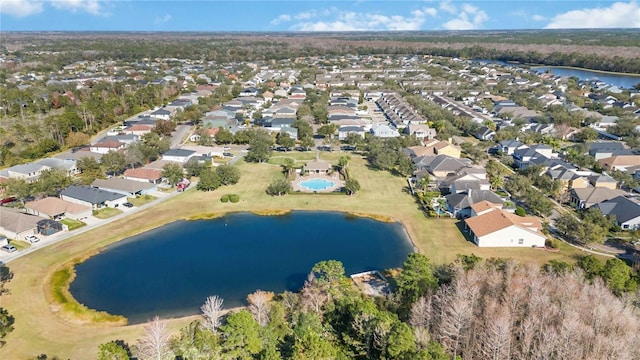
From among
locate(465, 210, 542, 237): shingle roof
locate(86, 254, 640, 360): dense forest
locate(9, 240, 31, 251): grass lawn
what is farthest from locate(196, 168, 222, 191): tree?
locate(465, 210, 542, 237): shingle roof

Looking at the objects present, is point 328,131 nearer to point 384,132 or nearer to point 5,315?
point 384,132

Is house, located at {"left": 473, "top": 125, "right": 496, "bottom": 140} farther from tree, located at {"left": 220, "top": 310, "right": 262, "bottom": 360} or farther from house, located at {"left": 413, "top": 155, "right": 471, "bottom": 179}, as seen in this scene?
tree, located at {"left": 220, "top": 310, "right": 262, "bottom": 360}

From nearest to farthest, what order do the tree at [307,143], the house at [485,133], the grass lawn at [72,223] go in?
the grass lawn at [72,223] < the tree at [307,143] < the house at [485,133]

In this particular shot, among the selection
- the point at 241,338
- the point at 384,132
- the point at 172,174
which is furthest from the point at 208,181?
the point at 384,132

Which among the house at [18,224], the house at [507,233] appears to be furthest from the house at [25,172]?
the house at [507,233]

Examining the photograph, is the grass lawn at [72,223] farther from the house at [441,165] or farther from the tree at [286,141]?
the house at [441,165]

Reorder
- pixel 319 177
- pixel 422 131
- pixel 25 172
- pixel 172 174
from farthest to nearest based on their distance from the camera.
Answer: pixel 422 131 → pixel 319 177 → pixel 25 172 → pixel 172 174

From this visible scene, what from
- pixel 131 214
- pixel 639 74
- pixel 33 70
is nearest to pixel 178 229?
pixel 131 214
